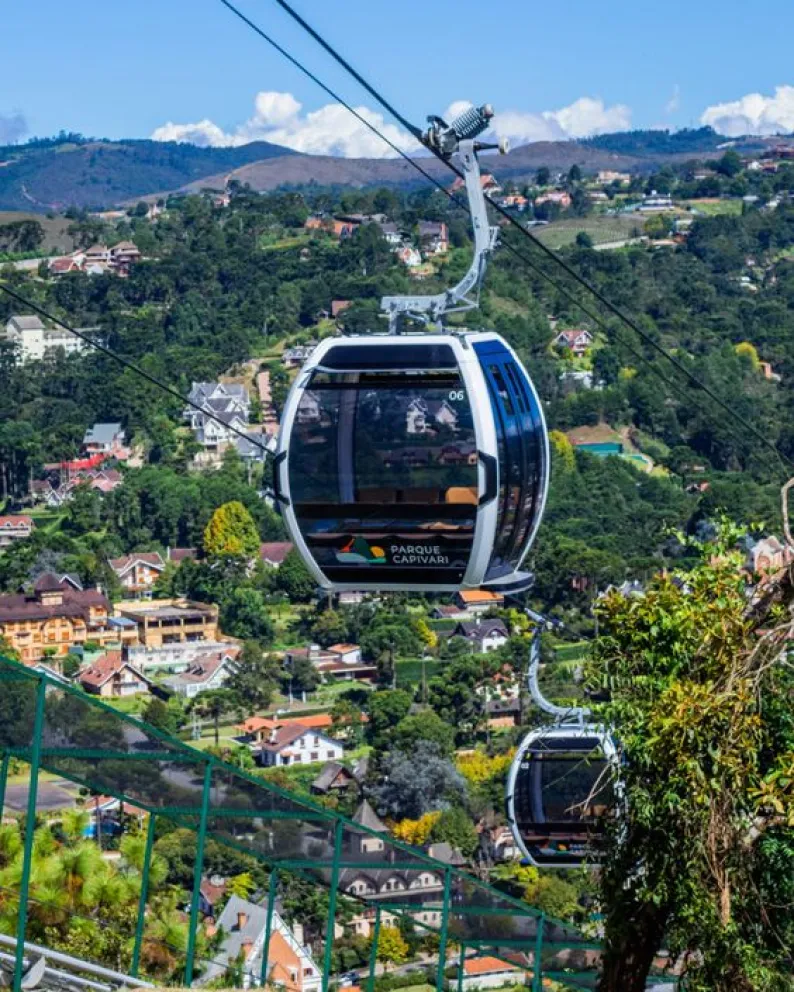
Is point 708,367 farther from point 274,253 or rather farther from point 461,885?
point 461,885

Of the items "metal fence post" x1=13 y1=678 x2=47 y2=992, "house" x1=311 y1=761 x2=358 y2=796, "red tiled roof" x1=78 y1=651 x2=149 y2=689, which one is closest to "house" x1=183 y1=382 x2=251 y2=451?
"red tiled roof" x1=78 y1=651 x2=149 y2=689

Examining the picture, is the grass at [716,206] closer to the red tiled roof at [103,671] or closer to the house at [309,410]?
the red tiled roof at [103,671]

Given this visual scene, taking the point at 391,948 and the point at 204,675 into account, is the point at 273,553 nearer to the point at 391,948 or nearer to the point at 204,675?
the point at 204,675

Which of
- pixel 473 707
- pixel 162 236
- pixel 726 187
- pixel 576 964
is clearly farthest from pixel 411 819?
pixel 726 187

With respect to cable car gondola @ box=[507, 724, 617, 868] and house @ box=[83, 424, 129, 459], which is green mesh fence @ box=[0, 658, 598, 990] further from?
house @ box=[83, 424, 129, 459]

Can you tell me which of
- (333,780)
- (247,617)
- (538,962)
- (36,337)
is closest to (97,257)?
(36,337)
